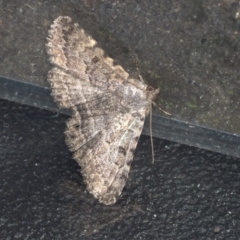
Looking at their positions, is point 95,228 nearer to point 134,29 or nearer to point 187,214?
point 187,214

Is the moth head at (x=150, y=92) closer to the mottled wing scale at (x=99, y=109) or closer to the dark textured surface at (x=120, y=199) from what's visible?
the mottled wing scale at (x=99, y=109)

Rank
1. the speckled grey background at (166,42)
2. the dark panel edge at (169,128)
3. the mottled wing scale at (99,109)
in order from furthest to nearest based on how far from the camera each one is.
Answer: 1. the dark panel edge at (169,128)
2. the mottled wing scale at (99,109)
3. the speckled grey background at (166,42)

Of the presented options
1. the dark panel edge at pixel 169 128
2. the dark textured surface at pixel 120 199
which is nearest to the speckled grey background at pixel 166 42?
the dark panel edge at pixel 169 128

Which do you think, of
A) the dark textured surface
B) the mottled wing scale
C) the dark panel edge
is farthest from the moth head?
the dark textured surface

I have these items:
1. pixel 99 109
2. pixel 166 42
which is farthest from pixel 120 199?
pixel 166 42

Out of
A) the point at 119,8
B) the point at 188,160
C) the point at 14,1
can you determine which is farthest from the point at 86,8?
the point at 188,160

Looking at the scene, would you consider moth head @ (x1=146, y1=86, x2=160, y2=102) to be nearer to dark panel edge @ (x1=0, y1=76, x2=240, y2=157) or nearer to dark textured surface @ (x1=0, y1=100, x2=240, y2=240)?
dark panel edge @ (x1=0, y1=76, x2=240, y2=157)
